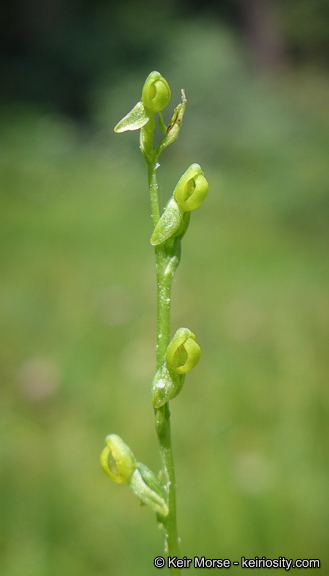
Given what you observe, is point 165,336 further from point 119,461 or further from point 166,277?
point 119,461

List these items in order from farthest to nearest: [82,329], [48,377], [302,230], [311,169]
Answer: [311,169]
[302,230]
[82,329]
[48,377]

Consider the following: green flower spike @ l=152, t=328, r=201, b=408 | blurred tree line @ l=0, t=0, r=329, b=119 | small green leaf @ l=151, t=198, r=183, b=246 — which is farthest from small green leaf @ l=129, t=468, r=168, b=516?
blurred tree line @ l=0, t=0, r=329, b=119

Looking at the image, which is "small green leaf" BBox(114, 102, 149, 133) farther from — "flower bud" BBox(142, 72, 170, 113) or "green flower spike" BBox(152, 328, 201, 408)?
"green flower spike" BBox(152, 328, 201, 408)

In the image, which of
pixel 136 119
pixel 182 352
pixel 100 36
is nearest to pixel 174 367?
pixel 182 352

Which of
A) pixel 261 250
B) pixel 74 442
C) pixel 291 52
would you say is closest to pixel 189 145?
pixel 261 250

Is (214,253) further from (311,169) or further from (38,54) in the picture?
(38,54)
